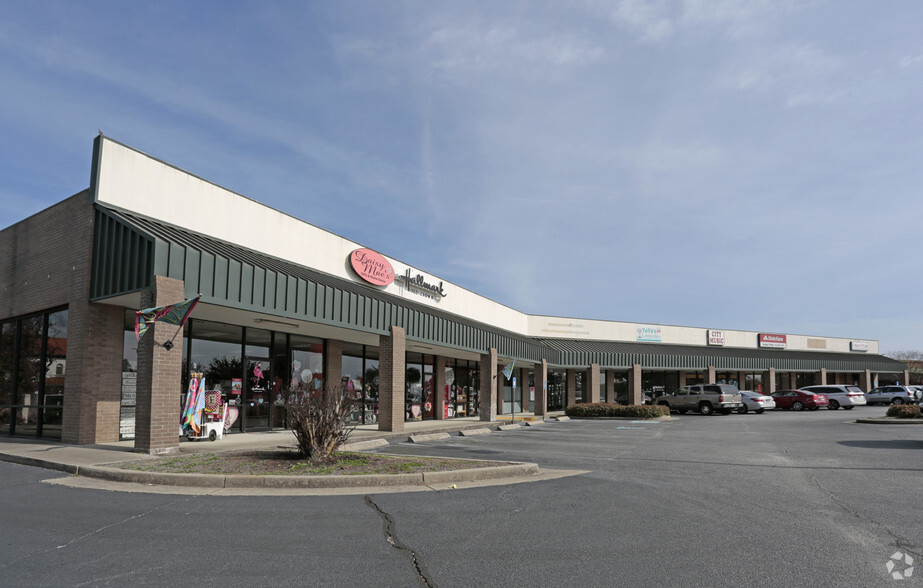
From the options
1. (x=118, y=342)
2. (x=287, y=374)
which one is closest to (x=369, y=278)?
(x=287, y=374)

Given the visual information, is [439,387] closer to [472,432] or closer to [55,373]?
[472,432]

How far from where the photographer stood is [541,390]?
35688mm

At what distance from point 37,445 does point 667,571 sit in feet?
49.0

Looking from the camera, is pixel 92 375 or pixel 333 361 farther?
pixel 333 361

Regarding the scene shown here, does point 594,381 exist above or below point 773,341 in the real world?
below

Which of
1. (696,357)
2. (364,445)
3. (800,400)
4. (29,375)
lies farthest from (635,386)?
(29,375)

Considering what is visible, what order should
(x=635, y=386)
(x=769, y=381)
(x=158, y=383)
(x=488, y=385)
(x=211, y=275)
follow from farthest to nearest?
(x=769, y=381)
(x=635, y=386)
(x=488, y=385)
(x=211, y=275)
(x=158, y=383)

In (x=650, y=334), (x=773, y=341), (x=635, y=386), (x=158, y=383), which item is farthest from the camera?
(x=773, y=341)

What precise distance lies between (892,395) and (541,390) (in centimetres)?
2919

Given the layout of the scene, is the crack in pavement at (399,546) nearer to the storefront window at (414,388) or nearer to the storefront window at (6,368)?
the storefront window at (6,368)

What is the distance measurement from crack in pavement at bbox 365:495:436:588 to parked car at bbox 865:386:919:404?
1939 inches

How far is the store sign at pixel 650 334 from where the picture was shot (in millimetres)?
51750

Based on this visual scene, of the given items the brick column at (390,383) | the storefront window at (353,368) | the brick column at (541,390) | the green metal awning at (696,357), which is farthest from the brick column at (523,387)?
the brick column at (390,383)

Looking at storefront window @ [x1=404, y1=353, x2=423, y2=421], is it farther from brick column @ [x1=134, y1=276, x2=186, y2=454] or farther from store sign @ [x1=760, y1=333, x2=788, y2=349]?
store sign @ [x1=760, y1=333, x2=788, y2=349]
